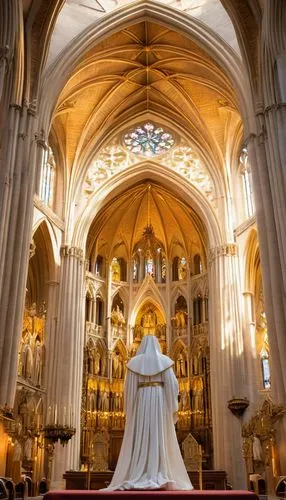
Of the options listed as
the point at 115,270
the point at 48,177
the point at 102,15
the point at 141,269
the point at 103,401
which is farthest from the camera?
the point at 141,269

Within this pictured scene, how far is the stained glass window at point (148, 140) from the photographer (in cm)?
2891

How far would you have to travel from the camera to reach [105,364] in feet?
97.0

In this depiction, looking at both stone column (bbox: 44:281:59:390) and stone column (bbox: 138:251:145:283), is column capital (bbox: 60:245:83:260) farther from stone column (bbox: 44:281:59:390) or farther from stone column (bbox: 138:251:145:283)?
stone column (bbox: 138:251:145:283)

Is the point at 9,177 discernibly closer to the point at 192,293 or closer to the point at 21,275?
the point at 21,275

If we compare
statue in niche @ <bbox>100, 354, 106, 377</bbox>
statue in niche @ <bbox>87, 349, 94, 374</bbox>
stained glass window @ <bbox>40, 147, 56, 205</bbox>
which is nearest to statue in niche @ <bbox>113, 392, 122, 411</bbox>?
statue in niche @ <bbox>100, 354, 106, 377</bbox>

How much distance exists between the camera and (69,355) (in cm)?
2308

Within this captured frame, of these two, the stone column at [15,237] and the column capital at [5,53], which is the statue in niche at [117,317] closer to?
the stone column at [15,237]

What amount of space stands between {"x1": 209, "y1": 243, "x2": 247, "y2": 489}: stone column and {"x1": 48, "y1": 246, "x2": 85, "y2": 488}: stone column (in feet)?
20.0

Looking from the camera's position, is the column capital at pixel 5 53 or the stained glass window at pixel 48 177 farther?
the stained glass window at pixel 48 177

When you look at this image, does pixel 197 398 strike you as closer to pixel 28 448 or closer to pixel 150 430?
pixel 28 448

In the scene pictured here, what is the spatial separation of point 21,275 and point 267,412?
8.08m

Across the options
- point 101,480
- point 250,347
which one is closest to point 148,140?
point 250,347

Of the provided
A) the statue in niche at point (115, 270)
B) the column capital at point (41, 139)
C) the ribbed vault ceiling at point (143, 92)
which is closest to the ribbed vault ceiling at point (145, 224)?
the statue in niche at point (115, 270)

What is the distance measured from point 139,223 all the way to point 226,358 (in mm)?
12557
